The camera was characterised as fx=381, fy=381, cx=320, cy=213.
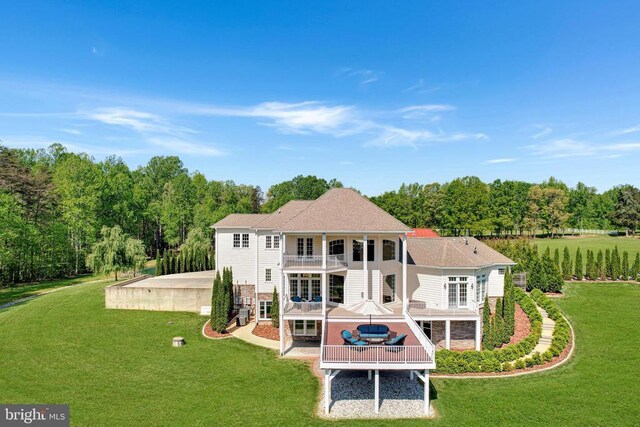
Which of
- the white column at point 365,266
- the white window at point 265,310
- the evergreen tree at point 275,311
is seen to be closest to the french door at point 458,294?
the white column at point 365,266

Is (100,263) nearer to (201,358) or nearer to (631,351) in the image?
(201,358)

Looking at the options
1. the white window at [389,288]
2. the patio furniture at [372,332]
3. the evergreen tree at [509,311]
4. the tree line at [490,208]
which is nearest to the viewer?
the patio furniture at [372,332]

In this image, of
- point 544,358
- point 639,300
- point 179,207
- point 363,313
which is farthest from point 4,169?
point 639,300

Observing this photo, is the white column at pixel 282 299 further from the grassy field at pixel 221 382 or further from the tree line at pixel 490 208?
the tree line at pixel 490 208

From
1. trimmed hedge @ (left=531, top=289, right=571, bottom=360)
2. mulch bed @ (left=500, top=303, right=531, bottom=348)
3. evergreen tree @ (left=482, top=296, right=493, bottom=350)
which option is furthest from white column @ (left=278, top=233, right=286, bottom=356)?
trimmed hedge @ (left=531, top=289, right=571, bottom=360)

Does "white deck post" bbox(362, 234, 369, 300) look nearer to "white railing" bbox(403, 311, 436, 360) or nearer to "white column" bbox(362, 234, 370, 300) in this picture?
"white column" bbox(362, 234, 370, 300)
